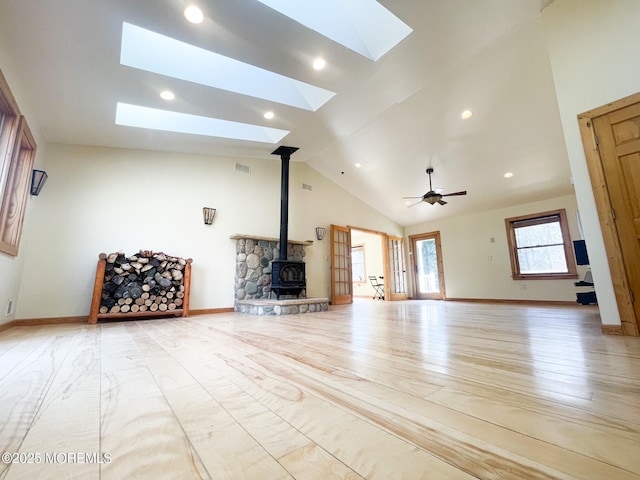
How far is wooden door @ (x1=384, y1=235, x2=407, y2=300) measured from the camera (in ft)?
23.9

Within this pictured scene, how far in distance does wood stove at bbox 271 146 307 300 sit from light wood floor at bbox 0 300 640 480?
9.22 ft

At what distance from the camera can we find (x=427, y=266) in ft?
25.8

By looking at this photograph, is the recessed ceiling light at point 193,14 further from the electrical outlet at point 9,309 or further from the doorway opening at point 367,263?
the doorway opening at point 367,263

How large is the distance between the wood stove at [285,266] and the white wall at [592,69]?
11.2 ft

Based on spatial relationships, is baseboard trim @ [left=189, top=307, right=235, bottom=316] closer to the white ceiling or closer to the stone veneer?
the stone veneer

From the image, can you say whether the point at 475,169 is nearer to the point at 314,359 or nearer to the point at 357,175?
the point at 357,175

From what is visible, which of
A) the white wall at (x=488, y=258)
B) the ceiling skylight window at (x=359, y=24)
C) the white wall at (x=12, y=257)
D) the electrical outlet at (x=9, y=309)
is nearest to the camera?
the white wall at (x=12, y=257)

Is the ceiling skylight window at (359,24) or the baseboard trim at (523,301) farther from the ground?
the ceiling skylight window at (359,24)

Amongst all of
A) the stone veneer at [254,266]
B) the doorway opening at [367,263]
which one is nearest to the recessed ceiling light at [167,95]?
the stone veneer at [254,266]

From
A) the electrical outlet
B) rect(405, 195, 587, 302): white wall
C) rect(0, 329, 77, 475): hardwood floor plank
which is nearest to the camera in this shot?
rect(0, 329, 77, 475): hardwood floor plank

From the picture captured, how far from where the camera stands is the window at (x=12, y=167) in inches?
90.5

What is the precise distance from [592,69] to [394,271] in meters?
5.85

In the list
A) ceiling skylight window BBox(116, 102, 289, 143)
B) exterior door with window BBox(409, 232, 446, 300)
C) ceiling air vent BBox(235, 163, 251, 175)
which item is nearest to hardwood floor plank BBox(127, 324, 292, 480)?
ceiling skylight window BBox(116, 102, 289, 143)

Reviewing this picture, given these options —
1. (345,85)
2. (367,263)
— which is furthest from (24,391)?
(367,263)
